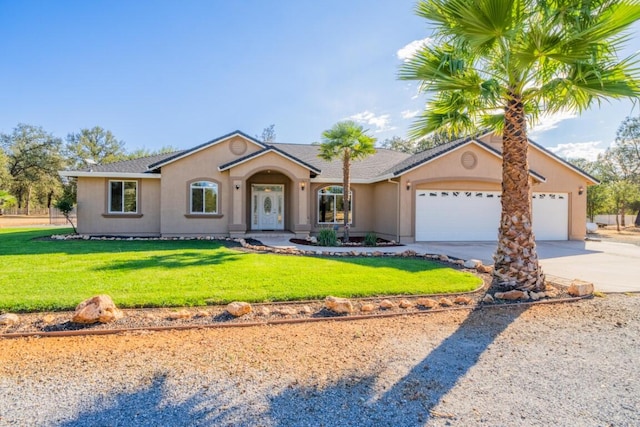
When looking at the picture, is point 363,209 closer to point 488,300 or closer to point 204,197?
point 204,197

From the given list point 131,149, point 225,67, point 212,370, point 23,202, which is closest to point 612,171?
point 225,67

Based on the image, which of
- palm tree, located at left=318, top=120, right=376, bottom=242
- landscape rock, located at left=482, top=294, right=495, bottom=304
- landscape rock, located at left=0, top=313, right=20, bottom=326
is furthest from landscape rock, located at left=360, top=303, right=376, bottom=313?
palm tree, located at left=318, top=120, right=376, bottom=242

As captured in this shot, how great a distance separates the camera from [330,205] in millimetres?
18688

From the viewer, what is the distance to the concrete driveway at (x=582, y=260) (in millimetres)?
8484

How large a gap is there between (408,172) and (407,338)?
1200cm

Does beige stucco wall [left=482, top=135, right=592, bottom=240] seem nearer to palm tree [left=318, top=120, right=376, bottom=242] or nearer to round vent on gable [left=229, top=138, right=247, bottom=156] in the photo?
palm tree [left=318, top=120, right=376, bottom=242]

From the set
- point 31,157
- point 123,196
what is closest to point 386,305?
point 123,196

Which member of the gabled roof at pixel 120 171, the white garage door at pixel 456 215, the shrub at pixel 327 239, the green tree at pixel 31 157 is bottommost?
the shrub at pixel 327 239

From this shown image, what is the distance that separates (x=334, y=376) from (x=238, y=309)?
231cm

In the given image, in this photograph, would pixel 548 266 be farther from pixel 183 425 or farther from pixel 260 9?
pixel 260 9

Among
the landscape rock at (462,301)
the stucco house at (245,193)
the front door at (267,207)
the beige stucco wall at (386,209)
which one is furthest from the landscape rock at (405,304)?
the front door at (267,207)

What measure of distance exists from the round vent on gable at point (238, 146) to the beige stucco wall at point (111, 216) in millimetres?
3955

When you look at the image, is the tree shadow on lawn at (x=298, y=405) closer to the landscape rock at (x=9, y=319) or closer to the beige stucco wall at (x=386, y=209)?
the landscape rock at (x=9, y=319)

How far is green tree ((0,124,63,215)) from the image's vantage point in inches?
1688
